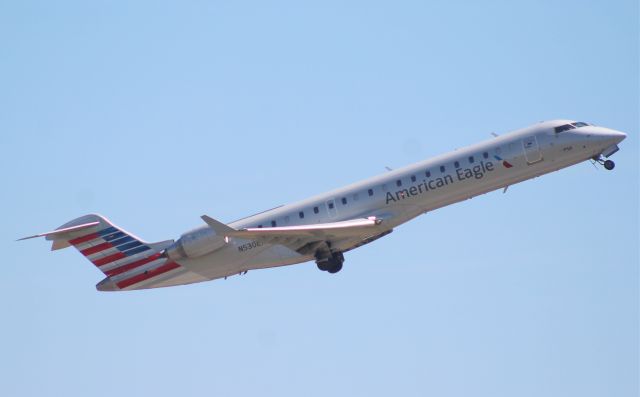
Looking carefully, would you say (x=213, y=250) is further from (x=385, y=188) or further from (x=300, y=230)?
(x=385, y=188)

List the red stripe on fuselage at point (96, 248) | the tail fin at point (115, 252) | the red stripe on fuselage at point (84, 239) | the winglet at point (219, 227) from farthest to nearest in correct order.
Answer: the red stripe on fuselage at point (96, 248) → the red stripe on fuselage at point (84, 239) → the tail fin at point (115, 252) → the winglet at point (219, 227)

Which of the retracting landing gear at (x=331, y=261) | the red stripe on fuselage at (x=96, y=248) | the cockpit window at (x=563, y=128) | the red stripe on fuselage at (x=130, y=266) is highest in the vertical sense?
the red stripe on fuselage at (x=96, y=248)

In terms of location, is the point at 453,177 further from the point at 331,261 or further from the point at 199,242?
the point at 199,242

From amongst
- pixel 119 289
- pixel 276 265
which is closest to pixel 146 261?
pixel 119 289

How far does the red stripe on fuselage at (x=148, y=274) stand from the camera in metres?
37.4

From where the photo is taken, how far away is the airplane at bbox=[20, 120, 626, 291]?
116ft

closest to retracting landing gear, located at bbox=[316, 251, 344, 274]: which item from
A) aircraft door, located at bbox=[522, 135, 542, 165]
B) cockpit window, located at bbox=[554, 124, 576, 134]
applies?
aircraft door, located at bbox=[522, 135, 542, 165]

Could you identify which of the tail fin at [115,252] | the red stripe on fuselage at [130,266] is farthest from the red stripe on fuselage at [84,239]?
the red stripe on fuselage at [130,266]

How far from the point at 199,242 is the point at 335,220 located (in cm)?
443

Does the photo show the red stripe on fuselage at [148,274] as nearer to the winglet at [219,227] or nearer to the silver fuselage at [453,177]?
the silver fuselage at [453,177]

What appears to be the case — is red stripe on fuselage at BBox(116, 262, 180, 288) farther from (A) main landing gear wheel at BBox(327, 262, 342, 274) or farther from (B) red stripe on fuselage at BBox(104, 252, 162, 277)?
(A) main landing gear wheel at BBox(327, 262, 342, 274)

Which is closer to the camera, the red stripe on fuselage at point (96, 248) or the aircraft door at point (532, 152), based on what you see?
the aircraft door at point (532, 152)

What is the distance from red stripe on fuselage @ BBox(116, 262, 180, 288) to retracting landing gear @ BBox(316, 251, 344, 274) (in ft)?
15.4

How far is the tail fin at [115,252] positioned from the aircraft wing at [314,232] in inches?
159
